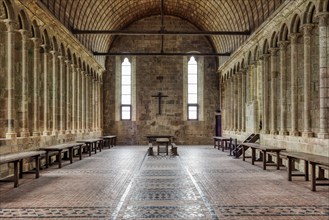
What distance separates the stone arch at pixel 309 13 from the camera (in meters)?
15.4

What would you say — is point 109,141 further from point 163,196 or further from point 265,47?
point 163,196

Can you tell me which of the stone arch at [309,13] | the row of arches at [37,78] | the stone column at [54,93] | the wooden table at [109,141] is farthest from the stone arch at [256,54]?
the wooden table at [109,141]

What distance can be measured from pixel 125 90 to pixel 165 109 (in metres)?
3.63

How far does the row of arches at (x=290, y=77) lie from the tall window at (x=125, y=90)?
37.8ft

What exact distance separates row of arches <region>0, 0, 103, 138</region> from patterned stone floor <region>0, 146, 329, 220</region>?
2669 millimetres

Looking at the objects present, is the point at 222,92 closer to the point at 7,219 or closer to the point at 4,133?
the point at 4,133

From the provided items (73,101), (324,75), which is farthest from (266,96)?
→ (73,101)

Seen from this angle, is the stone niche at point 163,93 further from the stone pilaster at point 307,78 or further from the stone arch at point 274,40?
the stone pilaster at point 307,78

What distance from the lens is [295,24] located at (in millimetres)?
17391

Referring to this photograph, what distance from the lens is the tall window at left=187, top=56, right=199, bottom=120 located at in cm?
3725

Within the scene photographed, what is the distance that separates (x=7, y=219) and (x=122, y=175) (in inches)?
274

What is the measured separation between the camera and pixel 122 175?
15.0m

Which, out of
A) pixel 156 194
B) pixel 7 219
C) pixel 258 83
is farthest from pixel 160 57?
pixel 7 219

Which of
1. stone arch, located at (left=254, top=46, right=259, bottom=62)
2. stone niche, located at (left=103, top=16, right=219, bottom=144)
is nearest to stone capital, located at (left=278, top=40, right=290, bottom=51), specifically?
stone arch, located at (left=254, top=46, right=259, bottom=62)
